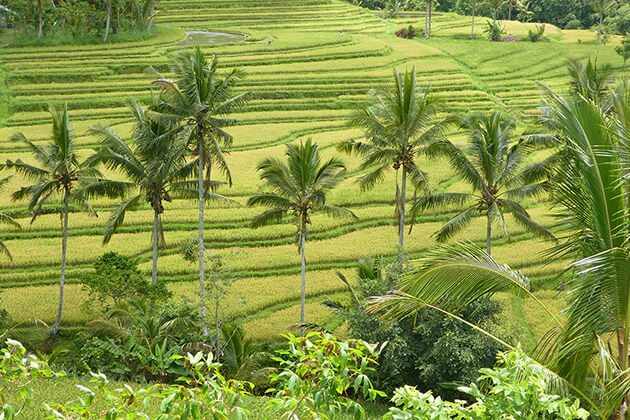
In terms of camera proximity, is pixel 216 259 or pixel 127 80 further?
pixel 127 80

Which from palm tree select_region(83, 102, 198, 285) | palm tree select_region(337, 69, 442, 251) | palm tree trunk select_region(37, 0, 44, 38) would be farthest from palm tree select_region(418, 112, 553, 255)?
palm tree trunk select_region(37, 0, 44, 38)

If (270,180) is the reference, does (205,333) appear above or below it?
below

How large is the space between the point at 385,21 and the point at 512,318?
53.0 m

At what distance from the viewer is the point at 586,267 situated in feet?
24.1

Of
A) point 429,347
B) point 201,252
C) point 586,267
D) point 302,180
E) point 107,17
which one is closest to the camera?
point 586,267

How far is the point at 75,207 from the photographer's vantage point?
2495 cm

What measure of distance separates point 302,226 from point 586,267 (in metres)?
11.1

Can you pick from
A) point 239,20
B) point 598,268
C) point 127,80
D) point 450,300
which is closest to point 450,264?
point 450,300

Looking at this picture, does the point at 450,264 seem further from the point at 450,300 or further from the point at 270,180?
the point at 270,180

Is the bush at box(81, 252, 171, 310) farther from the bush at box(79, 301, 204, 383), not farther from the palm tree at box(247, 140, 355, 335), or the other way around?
the palm tree at box(247, 140, 355, 335)

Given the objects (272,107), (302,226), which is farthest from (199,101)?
(272,107)

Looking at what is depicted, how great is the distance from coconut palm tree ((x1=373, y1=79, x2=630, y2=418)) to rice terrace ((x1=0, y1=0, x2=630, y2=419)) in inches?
1.0

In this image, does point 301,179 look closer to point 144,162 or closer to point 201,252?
point 201,252

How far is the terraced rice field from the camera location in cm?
2080
